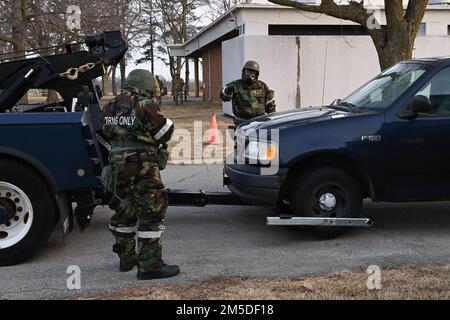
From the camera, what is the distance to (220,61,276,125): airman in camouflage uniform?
7.85 meters

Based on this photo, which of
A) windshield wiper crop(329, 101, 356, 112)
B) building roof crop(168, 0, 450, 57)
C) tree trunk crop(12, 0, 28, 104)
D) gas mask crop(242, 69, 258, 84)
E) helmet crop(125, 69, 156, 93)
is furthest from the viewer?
tree trunk crop(12, 0, 28, 104)

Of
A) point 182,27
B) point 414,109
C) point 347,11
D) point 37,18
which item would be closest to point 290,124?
point 414,109

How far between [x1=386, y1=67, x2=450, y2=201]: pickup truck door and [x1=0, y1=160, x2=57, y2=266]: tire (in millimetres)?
3315

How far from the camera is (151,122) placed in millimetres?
4527

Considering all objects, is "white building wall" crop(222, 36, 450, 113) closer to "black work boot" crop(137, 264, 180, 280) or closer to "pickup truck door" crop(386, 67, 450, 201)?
"pickup truck door" crop(386, 67, 450, 201)

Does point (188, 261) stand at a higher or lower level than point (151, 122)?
lower

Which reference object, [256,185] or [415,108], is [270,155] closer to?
[256,185]

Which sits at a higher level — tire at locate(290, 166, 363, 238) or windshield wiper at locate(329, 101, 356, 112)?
windshield wiper at locate(329, 101, 356, 112)

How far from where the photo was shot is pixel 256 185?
18.6ft

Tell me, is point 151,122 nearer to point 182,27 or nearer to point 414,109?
point 414,109

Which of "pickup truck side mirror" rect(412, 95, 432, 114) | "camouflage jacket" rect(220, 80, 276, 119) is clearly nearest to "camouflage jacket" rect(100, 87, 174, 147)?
"pickup truck side mirror" rect(412, 95, 432, 114)

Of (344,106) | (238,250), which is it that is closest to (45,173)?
(238,250)

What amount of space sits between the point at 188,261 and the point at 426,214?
323cm
